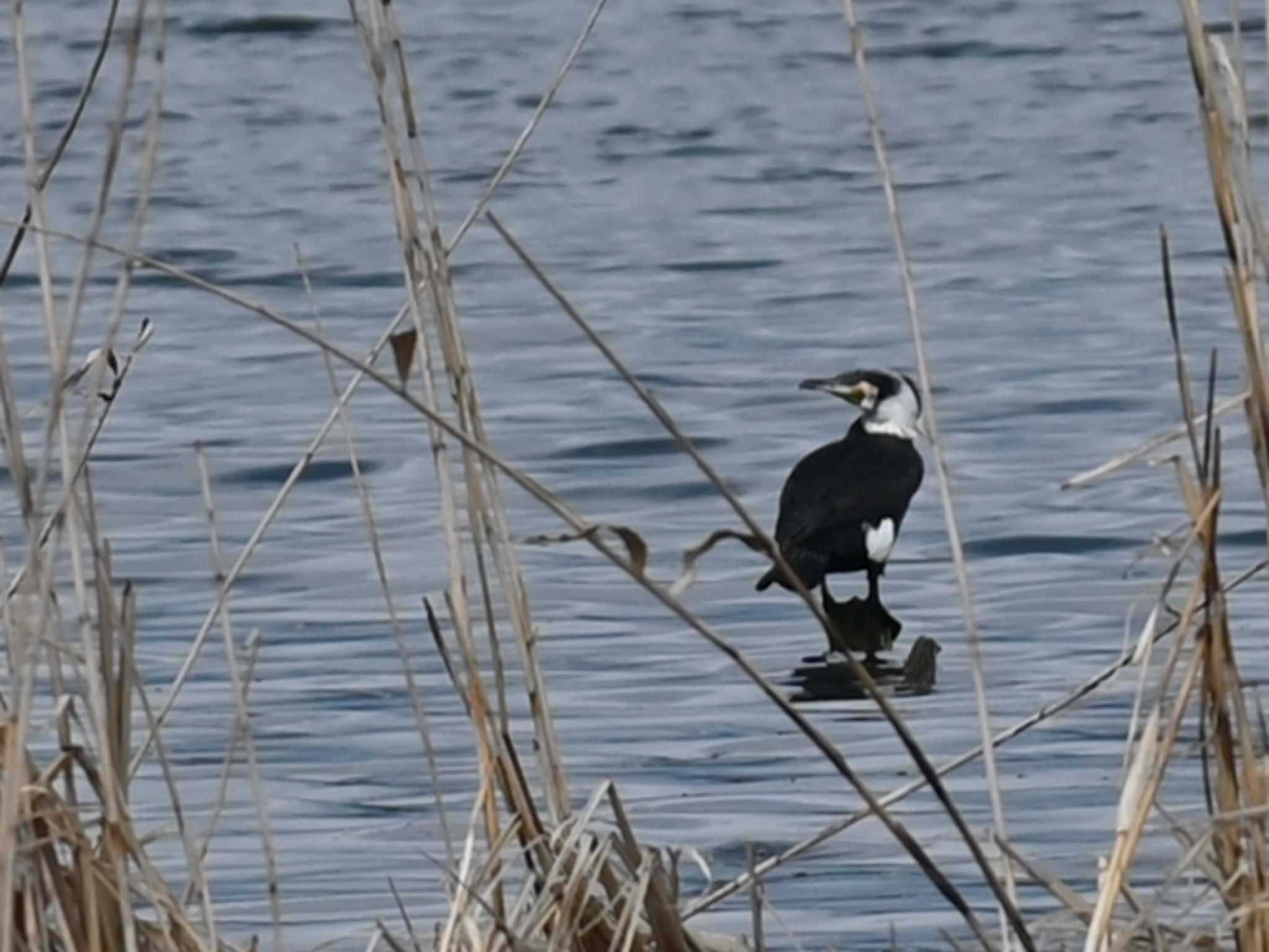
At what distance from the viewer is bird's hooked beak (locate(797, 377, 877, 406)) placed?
851cm

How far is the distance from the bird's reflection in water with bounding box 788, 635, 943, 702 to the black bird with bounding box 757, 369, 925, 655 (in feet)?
1.43

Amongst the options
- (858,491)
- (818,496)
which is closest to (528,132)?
(858,491)

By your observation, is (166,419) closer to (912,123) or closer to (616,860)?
(616,860)

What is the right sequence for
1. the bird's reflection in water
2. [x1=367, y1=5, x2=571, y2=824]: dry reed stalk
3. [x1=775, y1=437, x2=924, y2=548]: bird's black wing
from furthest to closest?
[x1=775, y1=437, x2=924, y2=548]: bird's black wing, the bird's reflection in water, [x1=367, y1=5, x2=571, y2=824]: dry reed stalk

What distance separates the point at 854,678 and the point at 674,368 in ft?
13.2

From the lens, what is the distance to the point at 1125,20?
1886cm

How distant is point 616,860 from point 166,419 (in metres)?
5.73

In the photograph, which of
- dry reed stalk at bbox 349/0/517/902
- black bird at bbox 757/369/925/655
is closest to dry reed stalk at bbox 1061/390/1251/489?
dry reed stalk at bbox 349/0/517/902

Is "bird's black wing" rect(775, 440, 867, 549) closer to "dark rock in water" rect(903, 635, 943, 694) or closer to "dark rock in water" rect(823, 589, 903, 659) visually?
"dark rock in water" rect(823, 589, 903, 659)

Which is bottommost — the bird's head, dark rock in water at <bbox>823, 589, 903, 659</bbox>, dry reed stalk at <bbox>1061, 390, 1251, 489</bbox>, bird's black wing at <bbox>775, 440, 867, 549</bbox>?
dry reed stalk at <bbox>1061, 390, 1251, 489</bbox>

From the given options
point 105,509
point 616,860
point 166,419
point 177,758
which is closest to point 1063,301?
point 166,419

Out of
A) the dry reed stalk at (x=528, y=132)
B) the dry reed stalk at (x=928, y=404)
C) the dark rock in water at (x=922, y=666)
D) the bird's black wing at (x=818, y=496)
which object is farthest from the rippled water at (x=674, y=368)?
the dry reed stalk at (x=528, y=132)

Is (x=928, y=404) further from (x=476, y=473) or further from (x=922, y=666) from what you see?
(x=922, y=666)

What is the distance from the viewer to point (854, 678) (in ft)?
19.5
